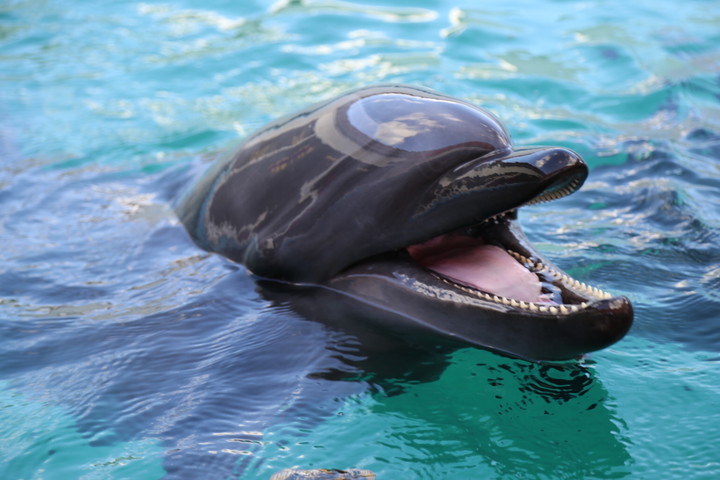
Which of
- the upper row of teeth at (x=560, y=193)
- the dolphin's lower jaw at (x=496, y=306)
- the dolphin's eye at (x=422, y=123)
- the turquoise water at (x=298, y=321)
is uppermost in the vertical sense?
the dolphin's eye at (x=422, y=123)

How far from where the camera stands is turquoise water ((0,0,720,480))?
355 centimetres

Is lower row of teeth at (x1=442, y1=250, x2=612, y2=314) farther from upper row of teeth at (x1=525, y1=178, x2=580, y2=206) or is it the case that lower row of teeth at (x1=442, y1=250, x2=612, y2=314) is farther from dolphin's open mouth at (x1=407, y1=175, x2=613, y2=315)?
upper row of teeth at (x1=525, y1=178, x2=580, y2=206)

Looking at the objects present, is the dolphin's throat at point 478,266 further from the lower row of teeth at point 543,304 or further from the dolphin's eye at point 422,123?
the dolphin's eye at point 422,123

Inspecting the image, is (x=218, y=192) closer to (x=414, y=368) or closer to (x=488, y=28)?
(x=414, y=368)

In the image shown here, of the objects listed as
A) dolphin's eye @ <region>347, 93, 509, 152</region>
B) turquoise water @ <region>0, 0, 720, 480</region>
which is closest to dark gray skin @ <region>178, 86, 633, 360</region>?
dolphin's eye @ <region>347, 93, 509, 152</region>

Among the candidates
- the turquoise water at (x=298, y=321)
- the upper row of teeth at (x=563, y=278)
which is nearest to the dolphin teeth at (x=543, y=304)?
the upper row of teeth at (x=563, y=278)

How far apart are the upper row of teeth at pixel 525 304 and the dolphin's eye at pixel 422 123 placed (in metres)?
0.66

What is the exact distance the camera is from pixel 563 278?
3777 millimetres

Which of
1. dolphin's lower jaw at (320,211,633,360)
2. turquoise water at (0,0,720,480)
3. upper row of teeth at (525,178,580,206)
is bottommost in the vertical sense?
turquoise water at (0,0,720,480)

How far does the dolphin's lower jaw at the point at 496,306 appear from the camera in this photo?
11.2 ft

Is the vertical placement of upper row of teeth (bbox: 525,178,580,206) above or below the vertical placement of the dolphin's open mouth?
above

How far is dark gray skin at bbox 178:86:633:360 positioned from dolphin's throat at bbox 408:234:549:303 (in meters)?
0.06

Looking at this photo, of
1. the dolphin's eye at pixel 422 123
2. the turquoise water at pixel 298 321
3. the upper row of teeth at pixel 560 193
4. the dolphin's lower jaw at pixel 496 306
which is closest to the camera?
the dolphin's lower jaw at pixel 496 306

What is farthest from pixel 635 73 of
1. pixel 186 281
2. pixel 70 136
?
pixel 186 281
